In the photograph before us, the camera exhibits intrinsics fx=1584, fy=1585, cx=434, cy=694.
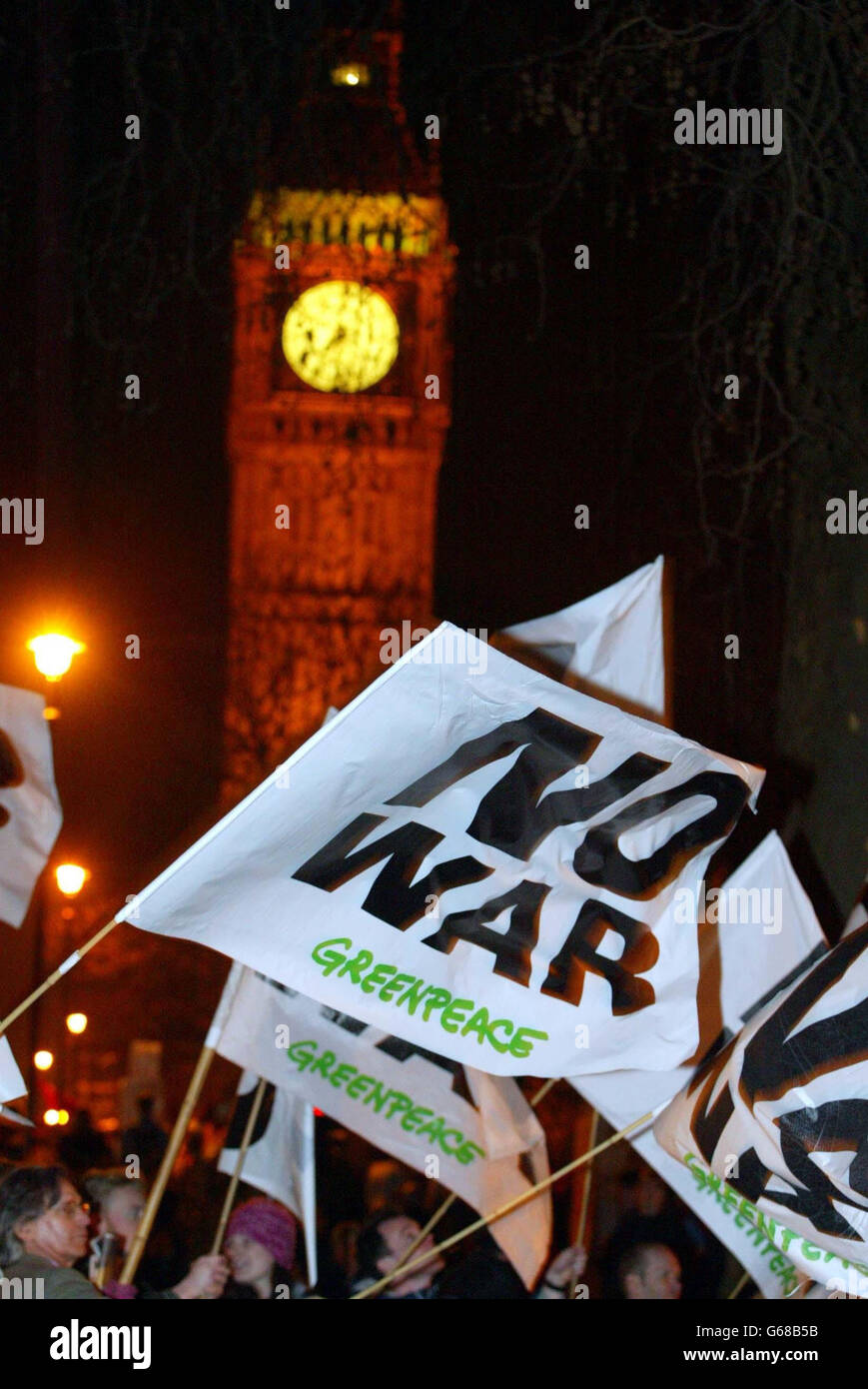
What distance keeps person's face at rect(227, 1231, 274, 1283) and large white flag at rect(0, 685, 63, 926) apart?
1.17 meters

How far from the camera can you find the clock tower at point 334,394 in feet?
20.9

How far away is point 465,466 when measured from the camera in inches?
714

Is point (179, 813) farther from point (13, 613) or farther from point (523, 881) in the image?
point (523, 881)

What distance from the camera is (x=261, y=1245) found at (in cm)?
445

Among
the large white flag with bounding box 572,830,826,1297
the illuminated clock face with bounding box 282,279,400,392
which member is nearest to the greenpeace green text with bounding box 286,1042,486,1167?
the large white flag with bounding box 572,830,826,1297

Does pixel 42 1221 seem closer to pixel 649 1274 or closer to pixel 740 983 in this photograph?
pixel 649 1274

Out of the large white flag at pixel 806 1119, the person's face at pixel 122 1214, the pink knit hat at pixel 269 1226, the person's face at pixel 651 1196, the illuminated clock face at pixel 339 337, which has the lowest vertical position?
the person's face at pixel 651 1196

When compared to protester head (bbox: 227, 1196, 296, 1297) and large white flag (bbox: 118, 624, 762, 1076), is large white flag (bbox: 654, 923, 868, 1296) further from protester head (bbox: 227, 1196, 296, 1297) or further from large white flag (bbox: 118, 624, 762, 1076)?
protester head (bbox: 227, 1196, 296, 1297)

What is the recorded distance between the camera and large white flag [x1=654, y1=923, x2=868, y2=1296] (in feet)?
9.45

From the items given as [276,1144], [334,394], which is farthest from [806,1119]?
[334,394]

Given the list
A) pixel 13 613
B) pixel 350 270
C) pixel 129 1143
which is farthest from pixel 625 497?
pixel 129 1143

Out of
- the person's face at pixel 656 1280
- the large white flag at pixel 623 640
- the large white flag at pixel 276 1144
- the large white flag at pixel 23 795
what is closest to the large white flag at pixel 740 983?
the person's face at pixel 656 1280

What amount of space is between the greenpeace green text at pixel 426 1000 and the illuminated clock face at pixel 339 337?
385 cm

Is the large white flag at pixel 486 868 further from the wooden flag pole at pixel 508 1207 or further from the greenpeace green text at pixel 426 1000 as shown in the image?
the wooden flag pole at pixel 508 1207
